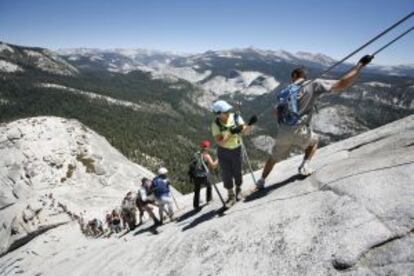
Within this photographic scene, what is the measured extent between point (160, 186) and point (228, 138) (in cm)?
719

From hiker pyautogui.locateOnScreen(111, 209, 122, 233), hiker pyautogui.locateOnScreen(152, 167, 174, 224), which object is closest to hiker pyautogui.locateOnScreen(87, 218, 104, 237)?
hiker pyautogui.locateOnScreen(111, 209, 122, 233)

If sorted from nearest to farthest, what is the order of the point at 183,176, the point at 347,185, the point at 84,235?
the point at 347,185
the point at 84,235
the point at 183,176

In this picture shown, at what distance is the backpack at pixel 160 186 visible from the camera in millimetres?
18078

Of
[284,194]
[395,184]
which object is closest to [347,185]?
[395,184]

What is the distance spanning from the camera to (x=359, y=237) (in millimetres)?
7723

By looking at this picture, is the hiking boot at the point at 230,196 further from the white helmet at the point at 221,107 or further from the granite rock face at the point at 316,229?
the white helmet at the point at 221,107

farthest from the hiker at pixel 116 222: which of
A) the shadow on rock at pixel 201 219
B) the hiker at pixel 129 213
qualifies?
the shadow on rock at pixel 201 219

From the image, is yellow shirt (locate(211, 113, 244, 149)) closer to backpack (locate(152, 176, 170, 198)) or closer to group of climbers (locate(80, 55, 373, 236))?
group of climbers (locate(80, 55, 373, 236))

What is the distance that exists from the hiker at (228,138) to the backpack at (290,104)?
1068mm

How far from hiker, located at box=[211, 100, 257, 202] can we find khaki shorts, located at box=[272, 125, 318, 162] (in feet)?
3.19

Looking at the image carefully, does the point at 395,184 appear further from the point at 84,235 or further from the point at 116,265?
the point at 84,235

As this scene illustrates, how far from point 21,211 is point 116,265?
3134cm

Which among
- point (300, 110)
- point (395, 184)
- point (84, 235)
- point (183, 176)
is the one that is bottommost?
point (183, 176)

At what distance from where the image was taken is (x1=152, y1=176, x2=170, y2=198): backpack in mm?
18078
